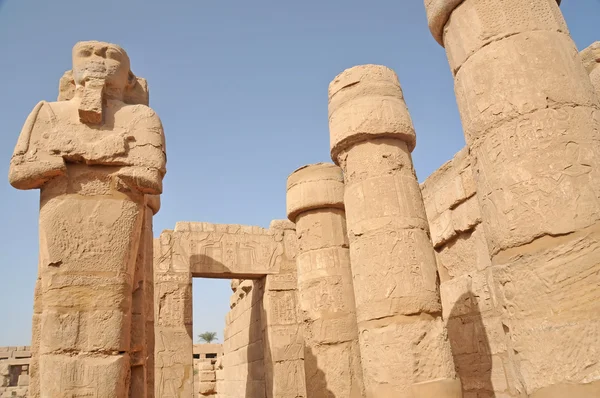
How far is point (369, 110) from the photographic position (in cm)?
563

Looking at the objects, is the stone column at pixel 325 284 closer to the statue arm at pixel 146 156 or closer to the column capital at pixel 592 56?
the column capital at pixel 592 56

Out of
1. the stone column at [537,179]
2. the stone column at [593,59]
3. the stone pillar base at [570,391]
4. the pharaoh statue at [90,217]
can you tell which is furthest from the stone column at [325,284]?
the stone pillar base at [570,391]

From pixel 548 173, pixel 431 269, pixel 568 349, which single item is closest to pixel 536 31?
pixel 548 173

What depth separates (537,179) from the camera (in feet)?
9.91

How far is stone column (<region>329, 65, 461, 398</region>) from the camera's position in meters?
4.72

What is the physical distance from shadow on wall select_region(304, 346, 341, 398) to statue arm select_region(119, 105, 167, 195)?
13.9 feet

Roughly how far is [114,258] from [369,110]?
338 cm

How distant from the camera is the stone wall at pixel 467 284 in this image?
21.7 ft

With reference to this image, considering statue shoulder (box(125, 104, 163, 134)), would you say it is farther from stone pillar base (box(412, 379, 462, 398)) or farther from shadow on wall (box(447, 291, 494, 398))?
shadow on wall (box(447, 291, 494, 398))

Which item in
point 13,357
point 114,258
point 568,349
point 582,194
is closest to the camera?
point 568,349

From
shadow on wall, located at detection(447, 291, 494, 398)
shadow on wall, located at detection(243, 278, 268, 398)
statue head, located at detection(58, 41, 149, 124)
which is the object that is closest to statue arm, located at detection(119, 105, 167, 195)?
statue head, located at detection(58, 41, 149, 124)

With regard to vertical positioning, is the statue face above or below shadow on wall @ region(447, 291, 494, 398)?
above

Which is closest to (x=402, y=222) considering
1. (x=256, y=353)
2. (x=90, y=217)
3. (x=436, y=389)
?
(x=436, y=389)

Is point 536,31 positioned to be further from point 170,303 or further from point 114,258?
point 170,303
